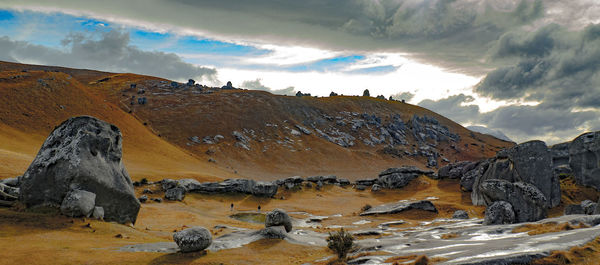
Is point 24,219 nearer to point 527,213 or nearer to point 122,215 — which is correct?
point 122,215

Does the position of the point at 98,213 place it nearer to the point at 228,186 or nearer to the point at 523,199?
the point at 228,186

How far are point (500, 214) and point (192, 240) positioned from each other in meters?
21.3

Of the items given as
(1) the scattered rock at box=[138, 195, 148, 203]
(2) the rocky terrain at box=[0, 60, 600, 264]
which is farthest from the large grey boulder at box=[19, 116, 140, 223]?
(1) the scattered rock at box=[138, 195, 148, 203]

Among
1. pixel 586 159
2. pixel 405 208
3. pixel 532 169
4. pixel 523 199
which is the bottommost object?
pixel 405 208

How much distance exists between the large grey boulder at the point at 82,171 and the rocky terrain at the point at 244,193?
79mm

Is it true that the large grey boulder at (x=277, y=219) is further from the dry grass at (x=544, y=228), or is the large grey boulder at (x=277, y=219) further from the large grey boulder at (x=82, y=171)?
the dry grass at (x=544, y=228)

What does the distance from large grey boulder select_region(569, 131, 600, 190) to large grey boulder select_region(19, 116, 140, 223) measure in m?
44.0

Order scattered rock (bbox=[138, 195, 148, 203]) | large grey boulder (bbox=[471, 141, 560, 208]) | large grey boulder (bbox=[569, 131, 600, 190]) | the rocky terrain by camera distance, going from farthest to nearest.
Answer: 1. scattered rock (bbox=[138, 195, 148, 203])
2. large grey boulder (bbox=[569, 131, 600, 190])
3. large grey boulder (bbox=[471, 141, 560, 208])
4. the rocky terrain

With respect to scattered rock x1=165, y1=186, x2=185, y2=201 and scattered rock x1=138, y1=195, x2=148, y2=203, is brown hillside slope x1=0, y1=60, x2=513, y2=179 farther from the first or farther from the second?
scattered rock x1=138, y1=195, x2=148, y2=203

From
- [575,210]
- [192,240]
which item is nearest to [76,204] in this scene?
[192,240]

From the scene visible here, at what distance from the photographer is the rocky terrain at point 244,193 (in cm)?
1563

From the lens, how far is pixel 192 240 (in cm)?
1609

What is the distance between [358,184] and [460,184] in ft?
65.4

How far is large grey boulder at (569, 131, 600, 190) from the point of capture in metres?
35.6
